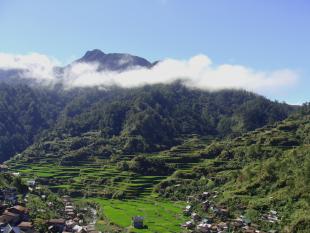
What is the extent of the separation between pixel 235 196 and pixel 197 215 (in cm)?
962

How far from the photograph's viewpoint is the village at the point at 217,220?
70.8 meters

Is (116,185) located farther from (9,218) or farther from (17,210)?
(9,218)

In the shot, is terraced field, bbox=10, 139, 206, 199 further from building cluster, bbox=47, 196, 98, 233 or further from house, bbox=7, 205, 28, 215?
house, bbox=7, 205, 28, 215

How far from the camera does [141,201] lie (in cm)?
9812

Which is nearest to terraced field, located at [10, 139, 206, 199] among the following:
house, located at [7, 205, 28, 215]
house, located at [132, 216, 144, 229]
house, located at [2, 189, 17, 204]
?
house, located at [132, 216, 144, 229]

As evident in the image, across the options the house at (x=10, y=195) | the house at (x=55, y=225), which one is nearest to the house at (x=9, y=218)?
the house at (x=55, y=225)

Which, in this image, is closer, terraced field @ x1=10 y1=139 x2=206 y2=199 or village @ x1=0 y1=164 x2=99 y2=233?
village @ x1=0 y1=164 x2=99 y2=233

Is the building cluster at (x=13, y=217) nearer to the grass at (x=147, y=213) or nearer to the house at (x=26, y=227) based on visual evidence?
the house at (x=26, y=227)

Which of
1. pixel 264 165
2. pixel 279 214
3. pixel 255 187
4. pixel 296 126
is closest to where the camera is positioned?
pixel 279 214

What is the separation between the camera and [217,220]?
76625 millimetres

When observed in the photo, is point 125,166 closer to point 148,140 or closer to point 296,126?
point 148,140

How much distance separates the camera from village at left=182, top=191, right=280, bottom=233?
2785 inches

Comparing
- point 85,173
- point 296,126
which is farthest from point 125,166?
point 296,126

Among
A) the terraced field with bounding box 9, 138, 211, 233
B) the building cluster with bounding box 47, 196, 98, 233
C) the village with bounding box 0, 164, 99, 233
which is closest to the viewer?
the village with bounding box 0, 164, 99, 233
